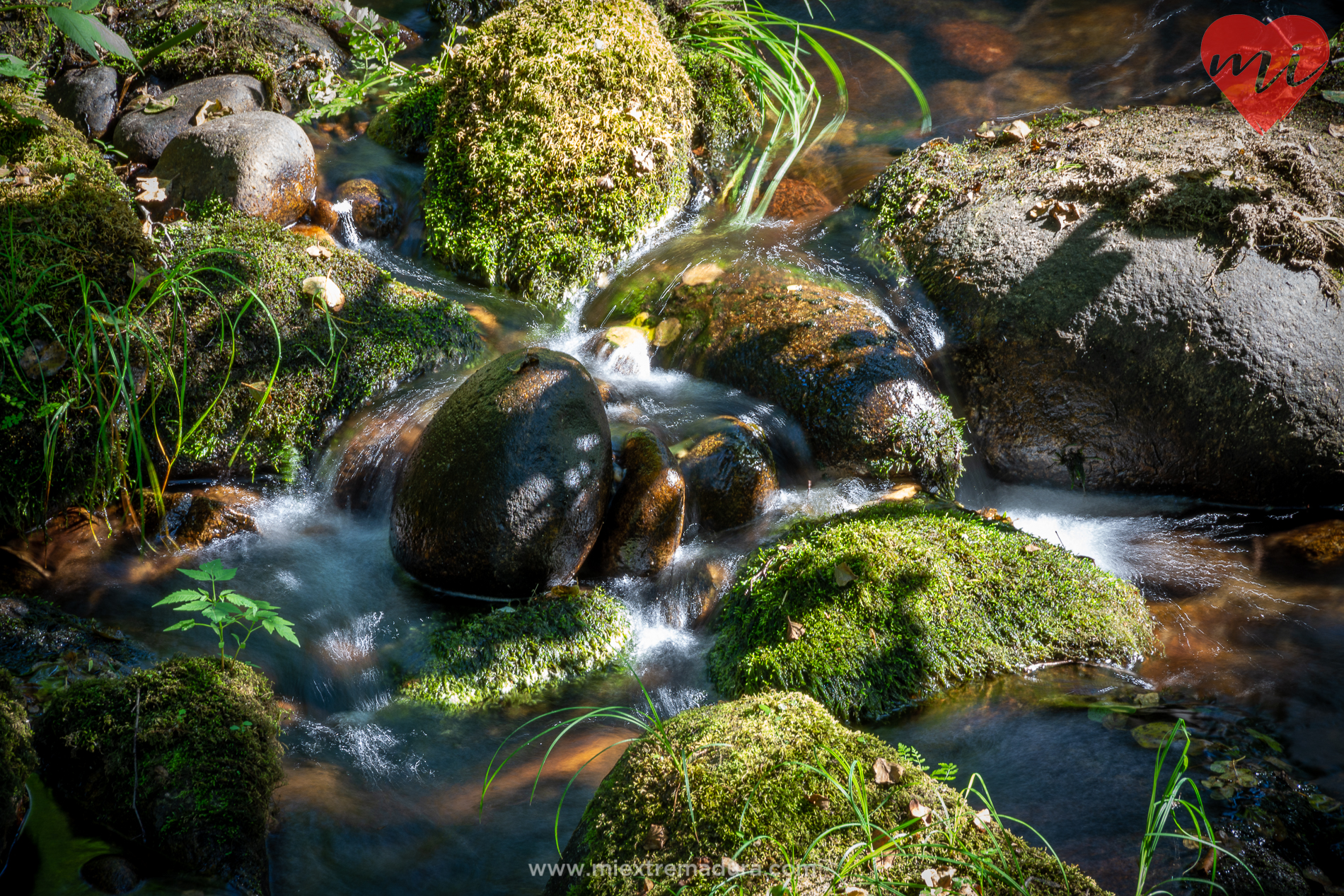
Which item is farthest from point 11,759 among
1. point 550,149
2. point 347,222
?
point 550,149

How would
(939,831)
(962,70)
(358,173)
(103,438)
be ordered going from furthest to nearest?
(962,70) → (358,173) → (103,438) → (939,831)

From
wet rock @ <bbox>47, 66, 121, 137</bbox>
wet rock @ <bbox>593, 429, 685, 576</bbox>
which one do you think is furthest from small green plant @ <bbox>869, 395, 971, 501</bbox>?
wet rock @ <bbox>47, 66, 121, 137</bbox>

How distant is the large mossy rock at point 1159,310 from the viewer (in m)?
4.48

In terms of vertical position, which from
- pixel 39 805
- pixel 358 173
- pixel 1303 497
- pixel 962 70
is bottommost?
pixel 39 805

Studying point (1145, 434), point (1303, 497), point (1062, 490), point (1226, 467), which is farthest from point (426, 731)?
point (1303, 497)

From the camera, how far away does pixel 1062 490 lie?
5.01 metres

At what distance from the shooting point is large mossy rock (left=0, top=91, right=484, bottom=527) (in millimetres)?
3877

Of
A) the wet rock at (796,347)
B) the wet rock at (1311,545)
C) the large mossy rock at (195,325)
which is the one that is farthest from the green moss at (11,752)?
the wet rock at (1311,545)

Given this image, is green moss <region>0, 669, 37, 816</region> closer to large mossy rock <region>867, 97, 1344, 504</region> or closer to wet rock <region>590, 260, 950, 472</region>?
wet rock <region>590, 260, 950, 472</region>

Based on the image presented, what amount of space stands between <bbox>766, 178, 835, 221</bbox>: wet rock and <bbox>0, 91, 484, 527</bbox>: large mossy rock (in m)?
2.79

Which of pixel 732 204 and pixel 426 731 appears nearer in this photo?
pixel 426 731

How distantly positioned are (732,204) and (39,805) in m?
5.86

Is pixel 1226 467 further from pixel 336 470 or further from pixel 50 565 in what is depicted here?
pixel 50 565

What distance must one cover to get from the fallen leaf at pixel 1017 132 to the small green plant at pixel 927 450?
Result: 2657mm
